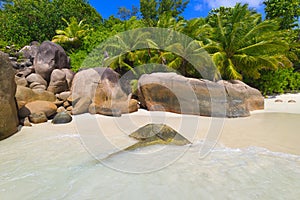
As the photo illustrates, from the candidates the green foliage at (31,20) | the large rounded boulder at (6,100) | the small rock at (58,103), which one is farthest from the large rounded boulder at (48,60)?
the green foliage at (31,20)

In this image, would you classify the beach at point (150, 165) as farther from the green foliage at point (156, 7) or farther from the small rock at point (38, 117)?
the green foliage at point (156, 7)

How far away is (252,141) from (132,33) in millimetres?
10271

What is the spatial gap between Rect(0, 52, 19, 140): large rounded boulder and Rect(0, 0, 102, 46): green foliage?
14.1m

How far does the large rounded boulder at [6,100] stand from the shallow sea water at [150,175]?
44.3 inches

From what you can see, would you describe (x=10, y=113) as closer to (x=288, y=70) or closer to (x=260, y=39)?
(x=260, y=39)

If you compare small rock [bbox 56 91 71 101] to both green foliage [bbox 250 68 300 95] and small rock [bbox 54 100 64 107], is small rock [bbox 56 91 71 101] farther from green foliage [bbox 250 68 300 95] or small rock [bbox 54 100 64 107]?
green foliage [bbox 250 68 300 95]

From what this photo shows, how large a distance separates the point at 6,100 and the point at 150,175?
16.5 feet

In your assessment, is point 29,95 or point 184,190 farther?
point 29,95

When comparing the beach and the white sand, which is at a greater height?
the white sand

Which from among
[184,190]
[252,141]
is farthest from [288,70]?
[184,190]

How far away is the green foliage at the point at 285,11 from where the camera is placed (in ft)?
55.4

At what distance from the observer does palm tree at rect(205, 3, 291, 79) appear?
11.8 meters

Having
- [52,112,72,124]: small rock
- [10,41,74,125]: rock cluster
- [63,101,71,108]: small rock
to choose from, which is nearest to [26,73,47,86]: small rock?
[10,41,74,125]: rock cluster

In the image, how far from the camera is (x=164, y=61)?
505 inches
